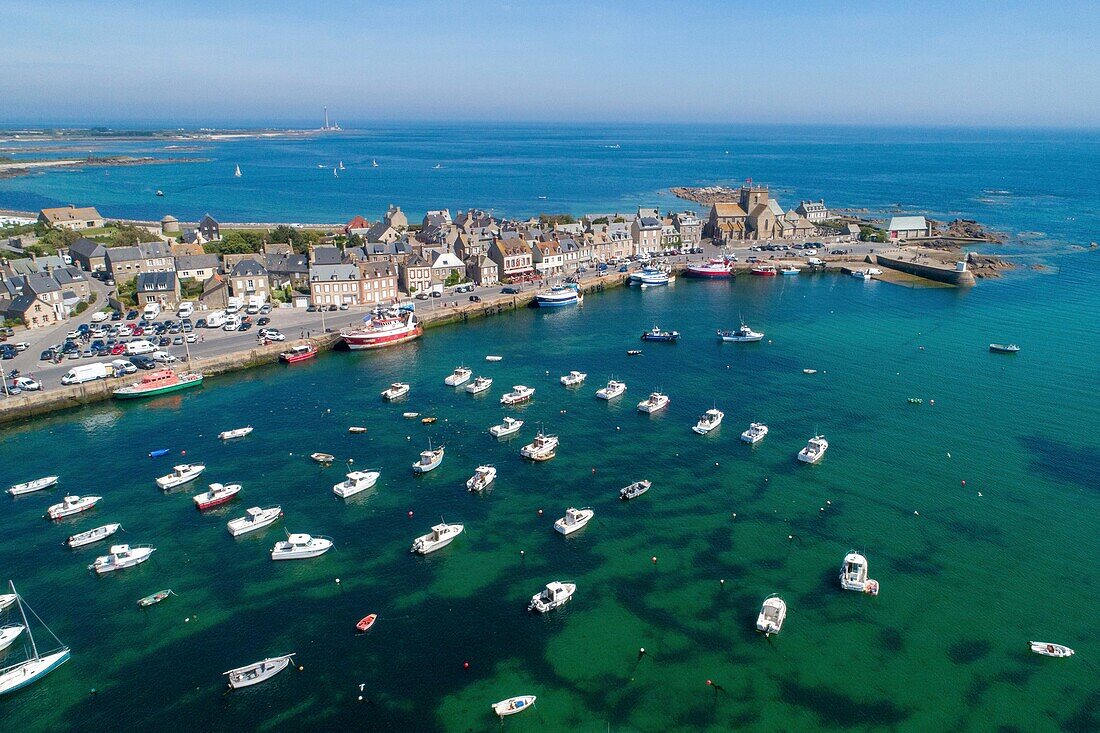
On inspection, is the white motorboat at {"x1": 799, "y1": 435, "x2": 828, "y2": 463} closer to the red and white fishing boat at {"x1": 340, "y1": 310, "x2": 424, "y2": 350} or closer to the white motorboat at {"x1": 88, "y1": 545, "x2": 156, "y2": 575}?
the white motorboat at {"x1": 88, "y1": 545, "x2": 156, "y2": 575}

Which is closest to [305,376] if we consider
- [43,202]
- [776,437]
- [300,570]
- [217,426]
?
[217,426]

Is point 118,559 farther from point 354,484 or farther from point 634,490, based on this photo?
point 634,490

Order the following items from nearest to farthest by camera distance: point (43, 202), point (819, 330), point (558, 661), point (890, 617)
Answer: point (558, 661) < point (890, 617) < point (819, 330) < point (43, 202)

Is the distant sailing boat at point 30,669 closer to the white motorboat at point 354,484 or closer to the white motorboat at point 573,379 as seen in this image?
the white motorboat at point 354,484

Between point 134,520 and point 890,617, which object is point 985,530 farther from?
point 134,520

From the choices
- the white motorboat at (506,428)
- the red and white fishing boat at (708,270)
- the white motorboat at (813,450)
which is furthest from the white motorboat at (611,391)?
the red and white fishing boat at (708,270)
